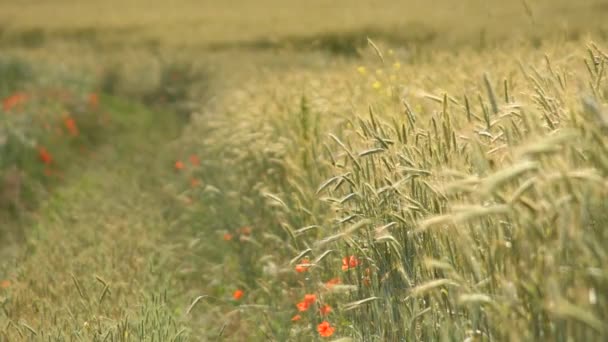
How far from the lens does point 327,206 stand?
12.5 ft

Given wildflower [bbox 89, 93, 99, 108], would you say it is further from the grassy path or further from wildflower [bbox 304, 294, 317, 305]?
Result: wildflower [bbox 304, 294, 317, 305]

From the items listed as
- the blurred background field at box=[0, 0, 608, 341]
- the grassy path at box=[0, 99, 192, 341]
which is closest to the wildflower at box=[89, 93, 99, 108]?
the blurred background field at box=[0, 0, 608, 341]

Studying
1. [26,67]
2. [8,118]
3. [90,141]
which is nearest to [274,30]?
[26,67]

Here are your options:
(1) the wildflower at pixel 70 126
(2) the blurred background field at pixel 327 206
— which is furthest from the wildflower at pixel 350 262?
(1) the wildflower at pixel 70 126

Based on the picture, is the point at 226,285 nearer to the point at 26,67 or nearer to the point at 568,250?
the point at 568,250

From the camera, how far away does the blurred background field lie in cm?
185

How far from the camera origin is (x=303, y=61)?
11367mm

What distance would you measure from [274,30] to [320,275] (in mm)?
13450

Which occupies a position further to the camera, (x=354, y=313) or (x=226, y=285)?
(x=226, y=285)

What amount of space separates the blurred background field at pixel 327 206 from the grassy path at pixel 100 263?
16mm

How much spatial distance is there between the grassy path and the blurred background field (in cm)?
2

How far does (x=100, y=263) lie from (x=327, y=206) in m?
1.06

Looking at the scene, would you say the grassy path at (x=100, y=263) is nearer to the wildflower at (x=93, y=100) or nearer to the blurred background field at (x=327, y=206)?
the blurred background field at (x=327, y=206)

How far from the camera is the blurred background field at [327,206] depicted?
6.06 ft
